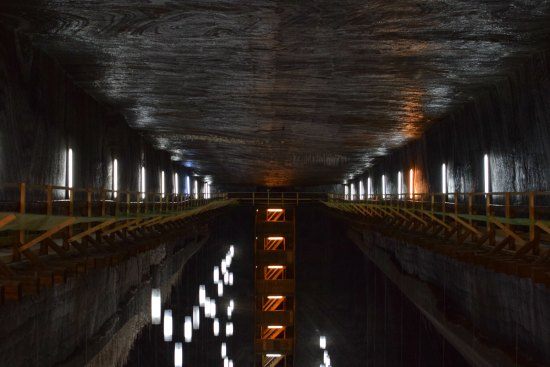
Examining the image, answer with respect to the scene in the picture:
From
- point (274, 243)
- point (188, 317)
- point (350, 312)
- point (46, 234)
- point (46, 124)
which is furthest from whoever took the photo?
point (274, 243)

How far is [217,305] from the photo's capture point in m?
31.7

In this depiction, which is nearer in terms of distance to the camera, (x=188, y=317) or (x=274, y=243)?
(x=188, y=317)

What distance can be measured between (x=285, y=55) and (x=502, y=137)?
6.41 m

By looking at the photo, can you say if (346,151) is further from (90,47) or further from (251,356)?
(90,47)

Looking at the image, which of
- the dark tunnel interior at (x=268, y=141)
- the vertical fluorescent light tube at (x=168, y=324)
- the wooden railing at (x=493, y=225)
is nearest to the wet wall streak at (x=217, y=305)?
the dark tunnel interior at (x=268, y=141)

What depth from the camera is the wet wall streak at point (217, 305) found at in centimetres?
2117

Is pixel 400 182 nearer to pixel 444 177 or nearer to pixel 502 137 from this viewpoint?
pixel 444 177

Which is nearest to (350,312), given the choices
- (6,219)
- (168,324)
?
(168,324)

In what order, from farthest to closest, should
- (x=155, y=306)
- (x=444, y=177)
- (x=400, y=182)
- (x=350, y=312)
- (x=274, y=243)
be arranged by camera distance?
1. (x=274, y=243)
2. (x=350, y=312)
3. (x=400, y=182)
4. (x=444, y=177)
5. (x=155, y=306)

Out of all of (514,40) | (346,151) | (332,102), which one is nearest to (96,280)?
(332,102)

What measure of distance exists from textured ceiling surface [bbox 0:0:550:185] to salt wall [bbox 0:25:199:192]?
39 cm

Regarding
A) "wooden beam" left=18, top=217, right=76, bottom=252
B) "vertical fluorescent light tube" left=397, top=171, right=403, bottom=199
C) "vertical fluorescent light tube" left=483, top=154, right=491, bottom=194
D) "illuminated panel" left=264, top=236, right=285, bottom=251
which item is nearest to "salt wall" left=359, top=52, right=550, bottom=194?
"vertical fluorescent light tube" left=483, top=154, right=491, bottom=194

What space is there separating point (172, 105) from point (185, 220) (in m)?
7.52

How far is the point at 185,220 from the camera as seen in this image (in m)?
24.8
